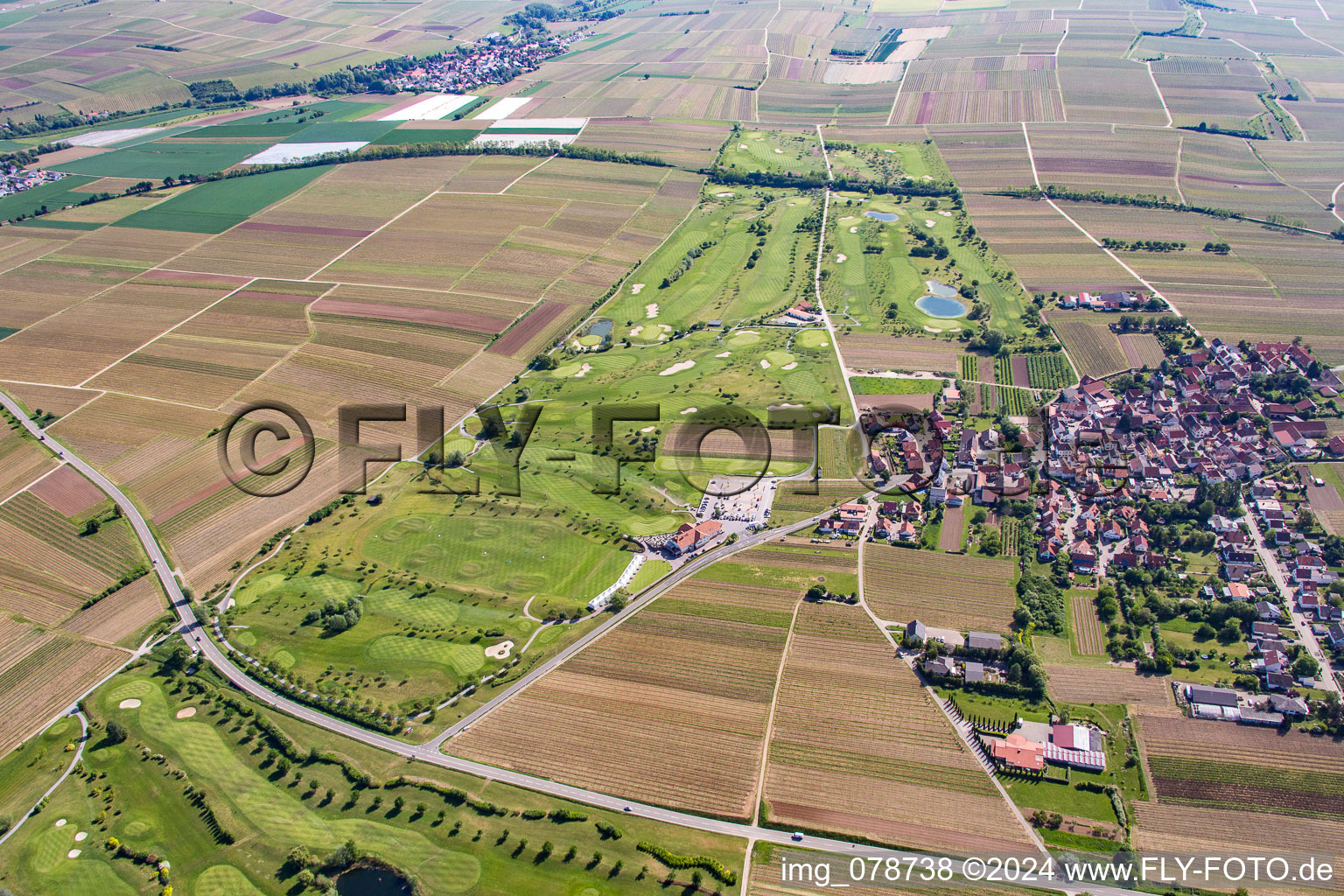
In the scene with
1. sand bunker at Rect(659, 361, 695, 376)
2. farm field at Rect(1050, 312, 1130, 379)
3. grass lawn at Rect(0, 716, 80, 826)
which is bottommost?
grass lawn at Rect(0, 716, 80, 826)

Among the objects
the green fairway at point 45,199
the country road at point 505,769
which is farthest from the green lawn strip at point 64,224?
the country road at point 505,769

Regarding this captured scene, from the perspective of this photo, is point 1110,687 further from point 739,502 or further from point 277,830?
point 277,830

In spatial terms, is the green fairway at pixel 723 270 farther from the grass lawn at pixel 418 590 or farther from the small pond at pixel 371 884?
the small pond at pixel 371 884

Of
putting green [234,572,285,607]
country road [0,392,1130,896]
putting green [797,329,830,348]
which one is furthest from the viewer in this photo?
putting green [797,329,830,348]

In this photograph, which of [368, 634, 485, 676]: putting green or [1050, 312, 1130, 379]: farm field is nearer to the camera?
[368, 634, 485, 676]: putting green

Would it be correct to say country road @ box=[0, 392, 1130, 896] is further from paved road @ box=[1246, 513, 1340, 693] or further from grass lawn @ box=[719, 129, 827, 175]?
grass lawn @ box=[719, 129, 827, 175]

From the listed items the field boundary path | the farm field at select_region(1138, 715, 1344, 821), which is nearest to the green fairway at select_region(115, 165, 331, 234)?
the field boundary path

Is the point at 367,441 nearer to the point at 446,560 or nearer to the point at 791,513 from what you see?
the point at 446,560

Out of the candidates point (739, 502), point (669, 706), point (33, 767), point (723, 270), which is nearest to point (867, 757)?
point (669, 706)

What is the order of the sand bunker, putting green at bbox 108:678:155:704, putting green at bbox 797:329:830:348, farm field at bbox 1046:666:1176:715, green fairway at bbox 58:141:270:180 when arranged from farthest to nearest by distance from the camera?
green fairway at bbox 58:141:270:180 → putting green at bbox 797:329:830:348 → the sand bunker → putting green at bbox 108:678:155:704 → farm field at bbox 1046:666:1176:715
